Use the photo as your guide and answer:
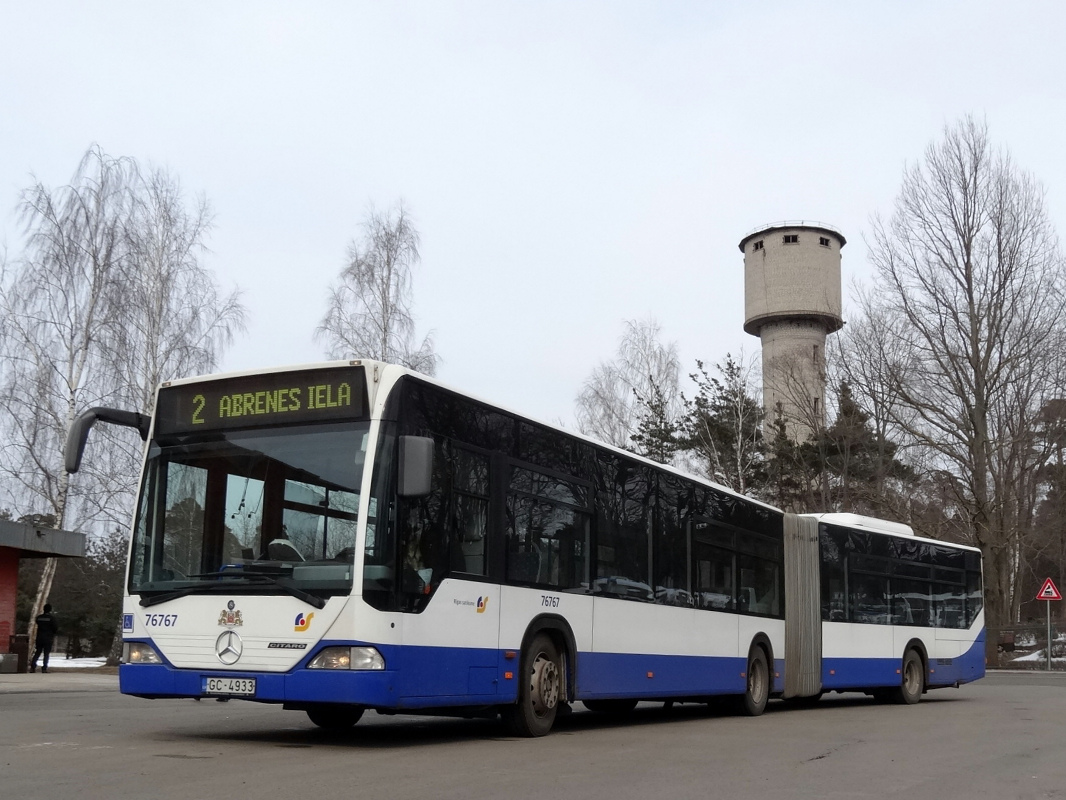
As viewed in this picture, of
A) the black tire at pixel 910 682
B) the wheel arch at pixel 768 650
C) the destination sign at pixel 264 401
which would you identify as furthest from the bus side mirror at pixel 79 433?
the black tire at pixel 910 682

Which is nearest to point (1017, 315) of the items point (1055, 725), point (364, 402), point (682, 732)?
point (1055, 725)

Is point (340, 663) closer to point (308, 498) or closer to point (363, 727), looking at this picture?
point (308, 498)

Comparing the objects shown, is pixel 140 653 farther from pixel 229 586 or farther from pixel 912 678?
pixel 912 678

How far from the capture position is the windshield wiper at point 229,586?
9359 millimetres

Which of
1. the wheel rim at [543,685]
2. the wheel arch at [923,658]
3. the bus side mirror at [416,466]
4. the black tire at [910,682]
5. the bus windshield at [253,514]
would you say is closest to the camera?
the bus side mirror at [416,466]

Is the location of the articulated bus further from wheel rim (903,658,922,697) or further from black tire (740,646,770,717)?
wheel rim (903,658,922,697)

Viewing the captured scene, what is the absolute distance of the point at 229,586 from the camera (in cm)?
969

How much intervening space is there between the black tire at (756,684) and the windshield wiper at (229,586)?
329 inches

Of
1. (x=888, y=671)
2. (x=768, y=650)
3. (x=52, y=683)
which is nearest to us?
(x=768, y=650)

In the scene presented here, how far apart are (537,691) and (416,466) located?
3228mm

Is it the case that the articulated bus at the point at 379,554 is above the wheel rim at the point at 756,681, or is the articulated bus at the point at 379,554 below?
above

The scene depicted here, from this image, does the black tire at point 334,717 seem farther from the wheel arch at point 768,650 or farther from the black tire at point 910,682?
the black tire at point 910,682

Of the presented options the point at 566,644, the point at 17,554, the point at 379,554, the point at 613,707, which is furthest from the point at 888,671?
the point at 17,554

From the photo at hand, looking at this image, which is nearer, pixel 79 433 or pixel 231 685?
pixel 231 685
